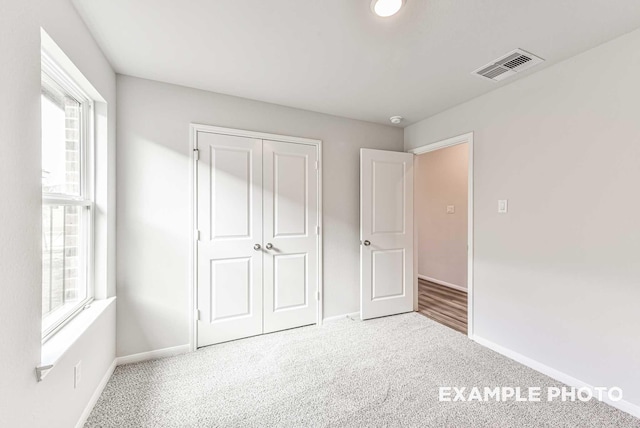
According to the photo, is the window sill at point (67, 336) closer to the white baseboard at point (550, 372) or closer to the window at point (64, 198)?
the window at point (64, 198)

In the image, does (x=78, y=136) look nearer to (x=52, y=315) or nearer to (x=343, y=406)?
(x=52, y=315)

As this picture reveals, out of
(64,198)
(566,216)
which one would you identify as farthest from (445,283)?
(64,198)

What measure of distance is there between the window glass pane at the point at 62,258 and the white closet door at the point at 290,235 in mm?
1400

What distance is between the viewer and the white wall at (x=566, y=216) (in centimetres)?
172

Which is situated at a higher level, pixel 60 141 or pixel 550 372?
pixel 60 141

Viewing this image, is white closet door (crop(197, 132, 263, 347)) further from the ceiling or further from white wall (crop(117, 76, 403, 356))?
the ceiling

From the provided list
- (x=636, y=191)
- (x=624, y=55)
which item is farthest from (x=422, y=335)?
(x=624, y=55)

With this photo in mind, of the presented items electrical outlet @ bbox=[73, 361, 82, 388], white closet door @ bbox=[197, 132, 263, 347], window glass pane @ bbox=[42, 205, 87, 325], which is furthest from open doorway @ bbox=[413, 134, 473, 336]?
window glass pane @ bbox=[42, 205, 87, 325]

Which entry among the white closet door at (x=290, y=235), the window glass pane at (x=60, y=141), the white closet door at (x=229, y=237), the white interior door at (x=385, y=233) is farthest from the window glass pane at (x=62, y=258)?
the white interior door at (x=385, y=233)

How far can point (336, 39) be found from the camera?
1766 mm

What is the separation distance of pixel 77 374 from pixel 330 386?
152cm

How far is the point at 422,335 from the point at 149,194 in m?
2.86

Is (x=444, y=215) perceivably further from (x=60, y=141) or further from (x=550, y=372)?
(x=60, y=141)

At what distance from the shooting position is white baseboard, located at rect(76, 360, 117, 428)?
159 centimetres
